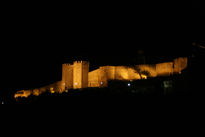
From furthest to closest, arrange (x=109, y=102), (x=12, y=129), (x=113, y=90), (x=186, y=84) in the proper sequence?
(x=113, y=90), (x=186, y=84), (x=109, y=102), (x=12, y=129)

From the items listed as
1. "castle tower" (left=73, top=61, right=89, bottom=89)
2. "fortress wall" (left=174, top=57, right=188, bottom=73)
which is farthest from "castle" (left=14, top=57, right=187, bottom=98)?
"fortress wall" (left=174, top=57, right=188, bottom=73)

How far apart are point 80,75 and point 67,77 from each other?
98.9 inches

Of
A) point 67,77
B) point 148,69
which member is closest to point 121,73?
point 148,69

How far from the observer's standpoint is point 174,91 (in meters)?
14.8

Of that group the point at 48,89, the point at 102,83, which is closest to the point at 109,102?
the point at 102,83

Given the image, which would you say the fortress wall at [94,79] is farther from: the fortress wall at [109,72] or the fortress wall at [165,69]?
the fortress wall at [165,69]

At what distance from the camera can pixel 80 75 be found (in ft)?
76.9

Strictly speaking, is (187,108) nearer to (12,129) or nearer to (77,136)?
(77,136)

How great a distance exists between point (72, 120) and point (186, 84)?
8.92 meters

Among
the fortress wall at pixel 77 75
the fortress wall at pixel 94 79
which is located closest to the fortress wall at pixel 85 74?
the fortress wall at pixel 77 75

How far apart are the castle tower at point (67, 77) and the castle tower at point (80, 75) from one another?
1.28 metres

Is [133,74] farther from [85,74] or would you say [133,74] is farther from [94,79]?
[85,74]

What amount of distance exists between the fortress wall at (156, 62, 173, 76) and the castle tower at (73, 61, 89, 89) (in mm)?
8654

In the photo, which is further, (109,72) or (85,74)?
(85,74)
